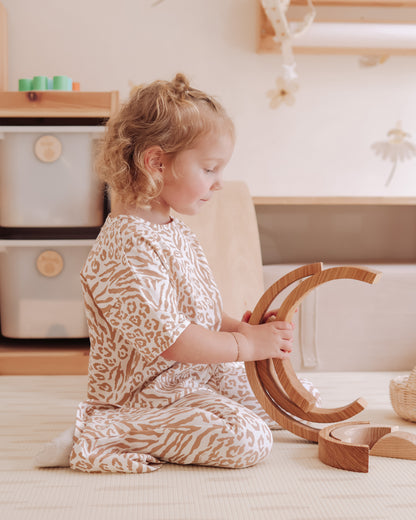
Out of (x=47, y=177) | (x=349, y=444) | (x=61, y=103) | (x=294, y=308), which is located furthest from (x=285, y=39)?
(x=349, y=444)

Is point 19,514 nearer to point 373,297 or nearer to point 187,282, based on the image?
point 187,282

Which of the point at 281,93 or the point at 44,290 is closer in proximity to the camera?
the point at 44,290

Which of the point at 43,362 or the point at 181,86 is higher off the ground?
the point at 181,86

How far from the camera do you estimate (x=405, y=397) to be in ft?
3.98

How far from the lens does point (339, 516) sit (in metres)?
0.80

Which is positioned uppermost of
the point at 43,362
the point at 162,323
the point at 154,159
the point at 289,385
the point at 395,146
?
the point at 395,146

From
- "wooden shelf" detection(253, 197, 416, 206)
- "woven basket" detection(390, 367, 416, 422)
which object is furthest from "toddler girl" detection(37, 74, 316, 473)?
"wooden shelf" detection(253, 197, 416, 206)

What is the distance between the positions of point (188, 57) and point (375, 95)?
58cm

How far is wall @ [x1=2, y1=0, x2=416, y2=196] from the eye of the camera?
6.35ft

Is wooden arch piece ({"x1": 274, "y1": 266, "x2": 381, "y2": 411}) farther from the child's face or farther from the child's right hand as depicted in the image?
the child's face

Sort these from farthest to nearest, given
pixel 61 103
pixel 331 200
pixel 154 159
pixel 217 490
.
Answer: pixel 331 200 → pixel 61 103 → pixel 154 159 → pixel 217 490

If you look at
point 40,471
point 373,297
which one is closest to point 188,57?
point 373,297

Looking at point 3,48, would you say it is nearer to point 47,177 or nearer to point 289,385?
point 47,177

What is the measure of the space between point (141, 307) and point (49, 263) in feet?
2.50
